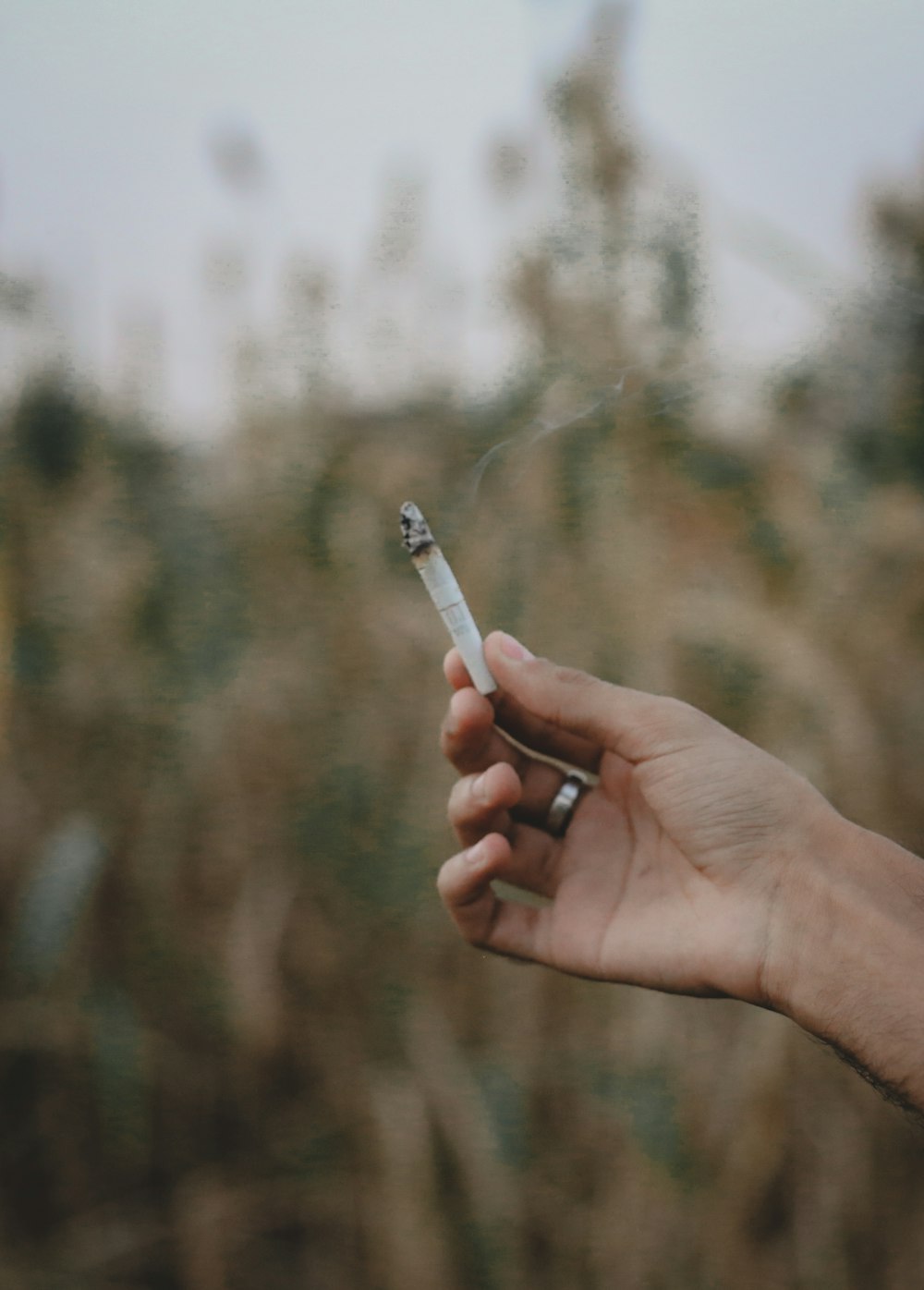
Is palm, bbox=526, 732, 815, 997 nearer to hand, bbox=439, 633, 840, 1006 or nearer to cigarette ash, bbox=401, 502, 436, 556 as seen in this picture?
hand, bbox=439, 633, 840, 1006

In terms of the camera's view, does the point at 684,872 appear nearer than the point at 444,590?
No

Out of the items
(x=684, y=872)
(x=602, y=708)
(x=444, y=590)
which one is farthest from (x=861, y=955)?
(x=444, y=590)

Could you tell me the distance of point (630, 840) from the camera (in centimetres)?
94

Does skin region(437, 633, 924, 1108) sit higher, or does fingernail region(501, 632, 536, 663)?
fingernail region(501, 632, 536, 663)

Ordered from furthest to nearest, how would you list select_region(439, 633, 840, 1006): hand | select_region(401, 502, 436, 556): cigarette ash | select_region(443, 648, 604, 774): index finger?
select_region(443, 648, 604, 774): index finger < select_region(439, 633, 840, 1006): hand < select_region(401, 502, 436, 556): cigarette ash

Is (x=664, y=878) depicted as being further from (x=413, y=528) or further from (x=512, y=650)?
(x=413, y=528)

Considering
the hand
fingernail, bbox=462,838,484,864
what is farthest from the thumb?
fingernail, bbox=462,838,484,864

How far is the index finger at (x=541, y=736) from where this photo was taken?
0.93 metres

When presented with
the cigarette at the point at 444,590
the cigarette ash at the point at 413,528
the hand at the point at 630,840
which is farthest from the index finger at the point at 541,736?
the cigarette ash at the point at 413,528

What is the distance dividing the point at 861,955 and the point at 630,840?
266 millimetres

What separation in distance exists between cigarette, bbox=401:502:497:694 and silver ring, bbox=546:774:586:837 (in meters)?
0.21

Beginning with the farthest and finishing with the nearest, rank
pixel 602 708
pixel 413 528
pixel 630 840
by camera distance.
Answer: pixel 630 840
pixel 602 708
pixel 413 528

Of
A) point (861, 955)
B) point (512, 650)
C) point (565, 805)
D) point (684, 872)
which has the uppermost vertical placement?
point (512, 650)

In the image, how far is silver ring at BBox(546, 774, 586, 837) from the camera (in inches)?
37.3
